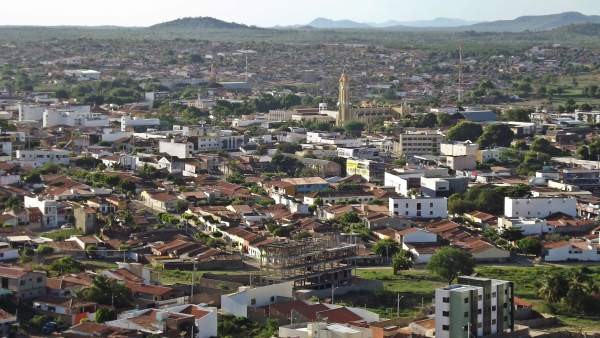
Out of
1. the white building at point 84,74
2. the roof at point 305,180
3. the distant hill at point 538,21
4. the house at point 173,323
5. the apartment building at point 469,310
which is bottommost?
the distant hill at point 538,21

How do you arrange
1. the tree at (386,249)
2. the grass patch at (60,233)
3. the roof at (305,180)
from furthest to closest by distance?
the roof at (305,180) → the grass patch at (60,233) → the tree at (386,249)

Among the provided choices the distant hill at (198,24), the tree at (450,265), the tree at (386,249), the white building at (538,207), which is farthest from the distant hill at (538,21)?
the tree at (450,265)

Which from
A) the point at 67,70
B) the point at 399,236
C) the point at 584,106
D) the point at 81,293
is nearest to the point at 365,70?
the point at 67,70

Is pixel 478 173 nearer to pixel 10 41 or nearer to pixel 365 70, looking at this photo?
pixel 365 70

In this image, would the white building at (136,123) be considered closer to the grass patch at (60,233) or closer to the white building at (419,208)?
the white building at (419,208)

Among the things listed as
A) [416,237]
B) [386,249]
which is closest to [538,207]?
[416,237]

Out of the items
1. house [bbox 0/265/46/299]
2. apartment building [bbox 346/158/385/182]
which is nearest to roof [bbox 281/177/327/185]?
apartment building [bbox 346/158/385/182]

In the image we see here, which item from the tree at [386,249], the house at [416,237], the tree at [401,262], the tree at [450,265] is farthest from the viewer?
the house at [416,237]
